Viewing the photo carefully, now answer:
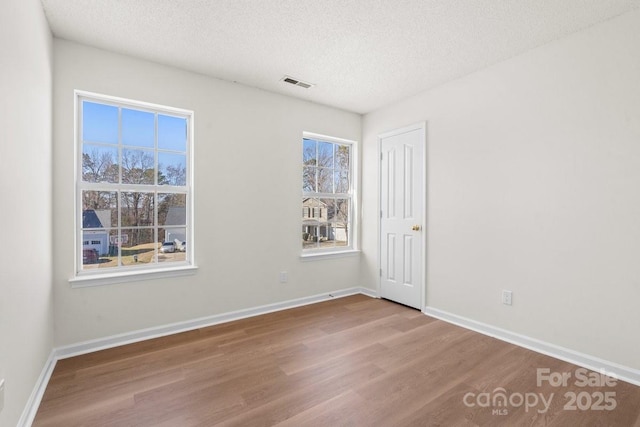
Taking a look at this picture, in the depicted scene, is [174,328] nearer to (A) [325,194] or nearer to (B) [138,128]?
(B) [138,128]

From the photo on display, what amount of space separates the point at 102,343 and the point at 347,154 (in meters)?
3.53

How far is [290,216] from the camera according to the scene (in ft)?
12.3

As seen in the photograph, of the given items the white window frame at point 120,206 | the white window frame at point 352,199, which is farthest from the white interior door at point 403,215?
the white window frame at point 120,206

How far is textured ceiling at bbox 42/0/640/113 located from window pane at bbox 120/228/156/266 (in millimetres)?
1632

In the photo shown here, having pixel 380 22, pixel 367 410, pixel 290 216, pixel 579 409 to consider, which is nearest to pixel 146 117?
pixel 290 216

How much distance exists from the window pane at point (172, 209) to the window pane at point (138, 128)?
0.53 metres

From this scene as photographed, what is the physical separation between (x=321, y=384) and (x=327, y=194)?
255cm

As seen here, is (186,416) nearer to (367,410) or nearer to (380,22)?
(367,410)

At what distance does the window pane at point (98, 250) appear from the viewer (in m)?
2.66

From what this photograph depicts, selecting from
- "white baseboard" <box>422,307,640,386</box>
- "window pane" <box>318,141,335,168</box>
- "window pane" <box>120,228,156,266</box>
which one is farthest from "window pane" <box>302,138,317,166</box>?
"white baseboard" <box>422,307,640,386</box>

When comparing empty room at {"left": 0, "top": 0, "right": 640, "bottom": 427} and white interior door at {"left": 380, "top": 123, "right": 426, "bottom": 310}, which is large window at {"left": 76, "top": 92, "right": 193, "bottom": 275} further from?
white interior door at {"left": 380, "top": 123, "right": 426, "bottom": 310}

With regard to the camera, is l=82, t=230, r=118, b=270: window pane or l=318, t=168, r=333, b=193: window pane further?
l=318, t=168, r=333, b=193: window pane

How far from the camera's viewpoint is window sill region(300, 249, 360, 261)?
3881mm

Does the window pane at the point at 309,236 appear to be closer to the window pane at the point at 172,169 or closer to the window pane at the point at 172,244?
the window pane at the point at 172,244
